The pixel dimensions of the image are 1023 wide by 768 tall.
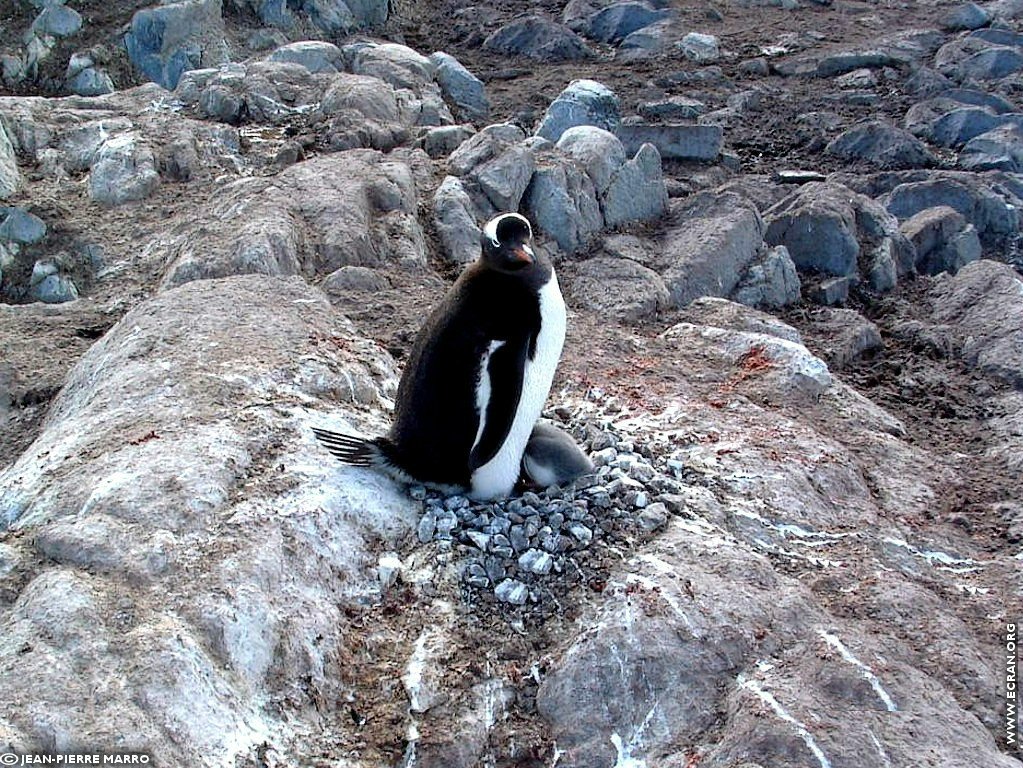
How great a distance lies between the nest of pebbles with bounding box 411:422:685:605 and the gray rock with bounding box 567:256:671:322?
2.83 meters

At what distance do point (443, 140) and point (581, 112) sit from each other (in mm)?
2532

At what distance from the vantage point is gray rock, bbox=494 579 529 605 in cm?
438

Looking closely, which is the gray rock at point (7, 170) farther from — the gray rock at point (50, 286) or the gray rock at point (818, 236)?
the gray rock at point (818, 236)

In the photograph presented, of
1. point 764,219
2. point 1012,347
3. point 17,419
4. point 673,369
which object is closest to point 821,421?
point 673,369

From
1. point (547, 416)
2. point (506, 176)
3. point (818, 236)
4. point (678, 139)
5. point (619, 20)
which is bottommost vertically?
point (818, 236)

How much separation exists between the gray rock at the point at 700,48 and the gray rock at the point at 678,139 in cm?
432

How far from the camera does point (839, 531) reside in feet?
16.8

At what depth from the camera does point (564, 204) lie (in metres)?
8.83

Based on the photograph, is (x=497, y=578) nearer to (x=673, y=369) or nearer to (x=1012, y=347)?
(x=673, y=369)

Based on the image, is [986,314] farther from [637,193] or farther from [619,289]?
[637,193]

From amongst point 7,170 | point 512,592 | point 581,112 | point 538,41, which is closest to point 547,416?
point 512,592

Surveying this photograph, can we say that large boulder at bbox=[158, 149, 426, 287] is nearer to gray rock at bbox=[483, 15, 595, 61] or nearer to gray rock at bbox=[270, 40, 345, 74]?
gray rock at bbox=[270, 40, 345, 74]

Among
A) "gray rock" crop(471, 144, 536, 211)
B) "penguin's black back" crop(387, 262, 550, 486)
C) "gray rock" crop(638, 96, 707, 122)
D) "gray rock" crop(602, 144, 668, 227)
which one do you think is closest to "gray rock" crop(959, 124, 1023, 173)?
"gray rock" crop(638, 96, 707, 122)

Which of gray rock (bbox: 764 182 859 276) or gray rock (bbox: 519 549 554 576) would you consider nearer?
gray rock (bbox: 519 549 554 576)
